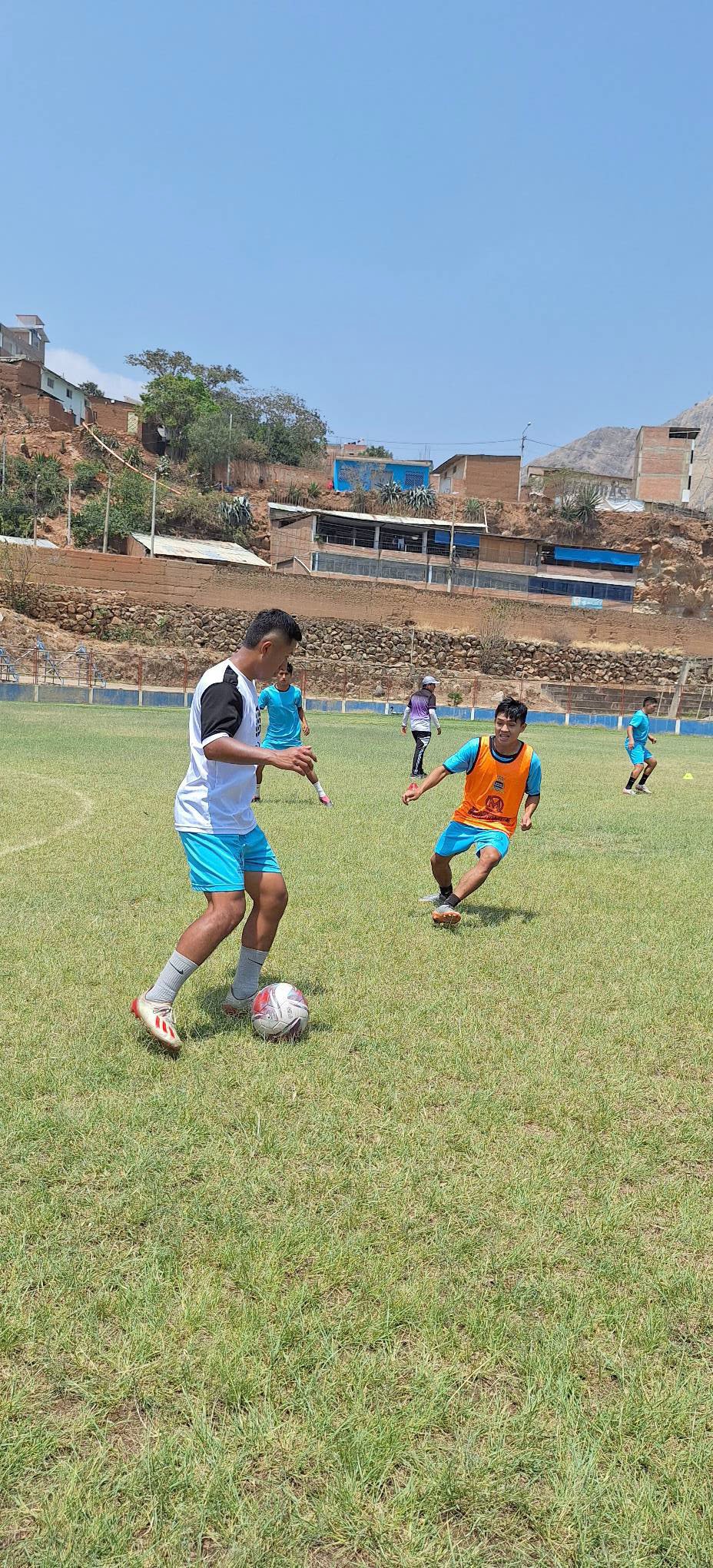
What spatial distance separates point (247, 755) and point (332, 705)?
40189mm

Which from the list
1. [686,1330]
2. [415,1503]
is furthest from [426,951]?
[415,1503]

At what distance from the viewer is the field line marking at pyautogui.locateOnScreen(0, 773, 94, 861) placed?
9453mm

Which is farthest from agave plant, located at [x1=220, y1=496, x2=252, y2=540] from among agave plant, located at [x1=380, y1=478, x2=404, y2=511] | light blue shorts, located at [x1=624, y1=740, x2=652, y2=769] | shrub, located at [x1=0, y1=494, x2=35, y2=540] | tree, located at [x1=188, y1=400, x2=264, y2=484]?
light blue shorts, located at [x1=624, y1=740, x2=652, y2=769]

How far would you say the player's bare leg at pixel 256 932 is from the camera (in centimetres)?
510

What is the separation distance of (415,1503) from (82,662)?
42.5 m

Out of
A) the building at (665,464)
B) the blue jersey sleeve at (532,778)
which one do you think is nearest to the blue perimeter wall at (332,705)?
the blue jersey sleeve at (532,778)

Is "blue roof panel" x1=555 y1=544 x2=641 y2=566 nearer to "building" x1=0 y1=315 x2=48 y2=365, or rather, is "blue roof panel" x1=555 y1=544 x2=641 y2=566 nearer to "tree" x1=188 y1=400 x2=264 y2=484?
"tree" x1=188 y1=400 x2=264 y2=484

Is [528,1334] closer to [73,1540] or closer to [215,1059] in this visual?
[73,1540]

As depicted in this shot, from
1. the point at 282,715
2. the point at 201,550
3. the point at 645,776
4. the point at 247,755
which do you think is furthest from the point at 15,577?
the point at 247,755

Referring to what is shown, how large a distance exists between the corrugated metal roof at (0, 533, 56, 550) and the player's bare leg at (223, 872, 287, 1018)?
4493 centimetres

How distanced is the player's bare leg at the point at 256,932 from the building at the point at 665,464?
8784cm

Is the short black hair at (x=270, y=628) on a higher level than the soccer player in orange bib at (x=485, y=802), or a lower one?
higher

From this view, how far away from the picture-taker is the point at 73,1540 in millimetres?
2039

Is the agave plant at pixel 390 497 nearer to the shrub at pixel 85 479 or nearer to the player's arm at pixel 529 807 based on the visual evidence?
the shrub at pixel 85 479
